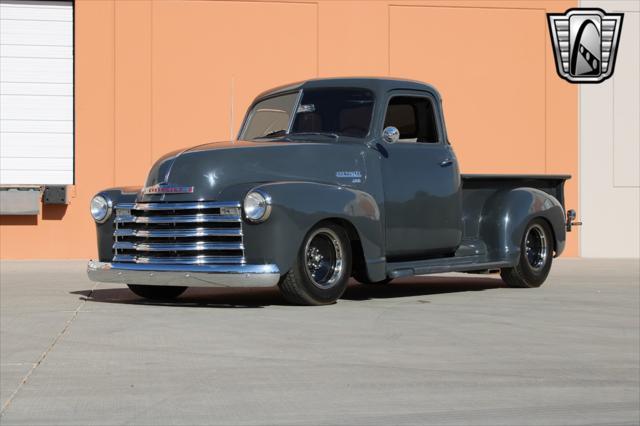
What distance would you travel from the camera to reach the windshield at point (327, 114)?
1068 centimetres

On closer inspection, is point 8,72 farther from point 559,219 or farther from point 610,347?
point 610,347

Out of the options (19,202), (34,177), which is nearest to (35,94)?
(34,177)

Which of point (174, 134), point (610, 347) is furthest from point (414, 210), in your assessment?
point (174, 134)

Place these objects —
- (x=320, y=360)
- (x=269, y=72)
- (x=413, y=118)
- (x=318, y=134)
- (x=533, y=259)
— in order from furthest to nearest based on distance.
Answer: (x=269, y=72)
(x=533, y=259)
(x=413, y=118)
(x=318, y=134)
(x=320, y=360)

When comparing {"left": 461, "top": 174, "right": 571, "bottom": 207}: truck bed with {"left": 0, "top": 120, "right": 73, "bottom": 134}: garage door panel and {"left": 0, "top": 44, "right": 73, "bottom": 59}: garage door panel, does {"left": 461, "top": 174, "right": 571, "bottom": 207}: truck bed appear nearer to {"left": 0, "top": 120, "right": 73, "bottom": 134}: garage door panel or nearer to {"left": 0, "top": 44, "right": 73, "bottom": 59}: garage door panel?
{"left": 0, "top": 120, "right": 73, "bottom": 134}: garage door panel

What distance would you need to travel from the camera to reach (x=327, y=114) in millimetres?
10742

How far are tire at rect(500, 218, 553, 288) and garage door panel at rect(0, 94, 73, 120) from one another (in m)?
11.0

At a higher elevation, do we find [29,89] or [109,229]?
[29,89]

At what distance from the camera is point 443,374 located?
21.7ft

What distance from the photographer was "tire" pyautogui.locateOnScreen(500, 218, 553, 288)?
40.1 feet

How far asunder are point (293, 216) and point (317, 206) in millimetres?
254

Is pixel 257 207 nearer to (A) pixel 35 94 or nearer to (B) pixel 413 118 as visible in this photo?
(B) pixel 413 118

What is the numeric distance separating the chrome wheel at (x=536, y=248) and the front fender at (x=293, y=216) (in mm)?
2990

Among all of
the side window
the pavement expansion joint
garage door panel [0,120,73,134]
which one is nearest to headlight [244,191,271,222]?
the pavement expansion joint
